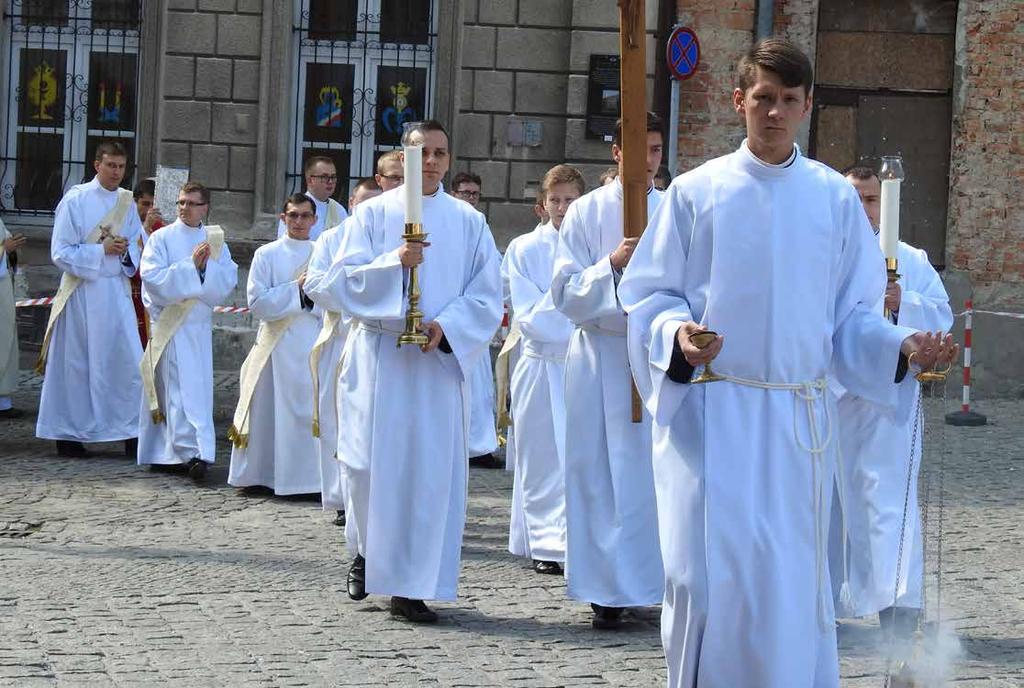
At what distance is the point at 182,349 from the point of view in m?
11.7

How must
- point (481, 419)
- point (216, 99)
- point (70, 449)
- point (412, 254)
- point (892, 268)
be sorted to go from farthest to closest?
1. point (216, 99)
2. point (70, 449)
3. point (481, 419)
4. point (412, 254)
5. point (892, 268)

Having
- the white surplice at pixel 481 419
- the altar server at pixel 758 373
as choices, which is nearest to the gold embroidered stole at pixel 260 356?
the white surplice at pixel 481 419

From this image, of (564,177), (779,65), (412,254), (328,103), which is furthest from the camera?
(328,103)

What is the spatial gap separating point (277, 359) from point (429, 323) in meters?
4.01

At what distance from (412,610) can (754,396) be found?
8.95 ft

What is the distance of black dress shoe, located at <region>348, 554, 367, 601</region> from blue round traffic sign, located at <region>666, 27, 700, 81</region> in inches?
358

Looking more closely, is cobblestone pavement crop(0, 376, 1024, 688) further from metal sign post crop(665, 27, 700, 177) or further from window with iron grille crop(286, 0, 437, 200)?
window with iron grille crop(286, 0, 437, 200)

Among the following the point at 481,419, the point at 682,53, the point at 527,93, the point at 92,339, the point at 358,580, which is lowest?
the point at 358,580

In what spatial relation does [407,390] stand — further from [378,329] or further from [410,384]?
[378,329]

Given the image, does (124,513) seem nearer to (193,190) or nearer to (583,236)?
(193,190)

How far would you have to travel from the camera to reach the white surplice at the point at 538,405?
8461mm

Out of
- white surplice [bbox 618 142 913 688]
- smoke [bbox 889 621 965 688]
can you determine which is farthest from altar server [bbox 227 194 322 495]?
white surplice [bbox 618 142 913 688]

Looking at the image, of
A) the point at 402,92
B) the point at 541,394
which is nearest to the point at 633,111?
the point at 541,394

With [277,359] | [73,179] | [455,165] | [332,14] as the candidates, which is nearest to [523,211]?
[455,165]
